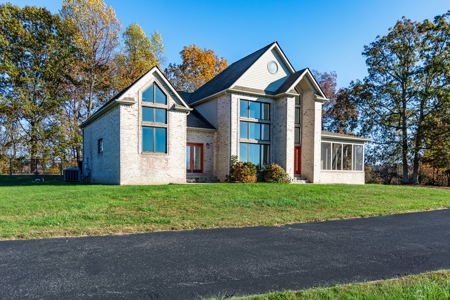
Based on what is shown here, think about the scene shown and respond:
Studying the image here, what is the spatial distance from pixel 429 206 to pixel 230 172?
975cm

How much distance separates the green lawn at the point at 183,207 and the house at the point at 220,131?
360cm

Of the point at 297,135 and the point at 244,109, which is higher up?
the point at 244,109

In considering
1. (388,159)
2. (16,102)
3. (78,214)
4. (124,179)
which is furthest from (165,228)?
(388,159)

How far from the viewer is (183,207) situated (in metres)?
9.94

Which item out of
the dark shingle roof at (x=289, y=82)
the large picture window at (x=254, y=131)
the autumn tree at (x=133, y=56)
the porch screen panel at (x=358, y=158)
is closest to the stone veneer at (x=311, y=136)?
the dark shingle roof at (x=289, y=82)

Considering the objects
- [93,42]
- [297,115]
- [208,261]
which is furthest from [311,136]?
[93,42]

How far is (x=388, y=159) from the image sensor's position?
30953 millimetres

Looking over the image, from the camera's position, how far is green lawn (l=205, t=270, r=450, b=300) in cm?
334

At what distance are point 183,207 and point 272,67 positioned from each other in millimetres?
13208

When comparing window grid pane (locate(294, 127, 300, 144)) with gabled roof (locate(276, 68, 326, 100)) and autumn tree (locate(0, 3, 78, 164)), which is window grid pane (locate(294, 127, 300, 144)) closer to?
gabled roof (locate(276, 68, 326, 100))

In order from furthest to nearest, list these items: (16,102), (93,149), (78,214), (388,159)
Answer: (388,159), (16,102), (93,149), (78,214)

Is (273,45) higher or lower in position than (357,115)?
higher

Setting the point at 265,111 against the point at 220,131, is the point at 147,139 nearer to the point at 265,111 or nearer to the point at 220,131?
the point at 220,131

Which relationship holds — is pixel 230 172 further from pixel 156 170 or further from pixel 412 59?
pixel 412 59
